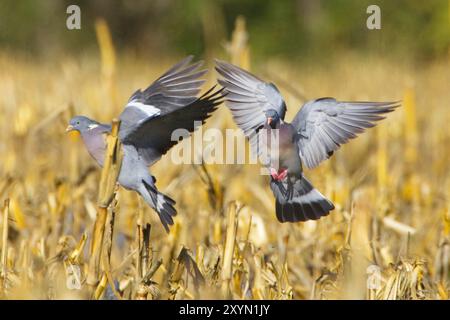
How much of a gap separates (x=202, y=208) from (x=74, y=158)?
78cm

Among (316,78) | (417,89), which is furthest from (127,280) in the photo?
(316,78)

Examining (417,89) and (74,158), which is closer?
(74,158)

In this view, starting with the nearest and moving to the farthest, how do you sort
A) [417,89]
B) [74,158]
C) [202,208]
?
[202,208], [74,158], [417,89]

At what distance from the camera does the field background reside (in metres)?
3.05

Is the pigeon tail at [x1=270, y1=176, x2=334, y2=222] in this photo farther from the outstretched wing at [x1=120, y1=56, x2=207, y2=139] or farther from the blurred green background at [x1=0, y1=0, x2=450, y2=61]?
the blurred green background at [x1=0, y1=0, x2=450, y2=61]

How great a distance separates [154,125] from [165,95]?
5.8 inches

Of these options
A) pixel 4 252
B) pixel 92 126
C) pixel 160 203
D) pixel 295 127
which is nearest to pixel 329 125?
pixel 295 127

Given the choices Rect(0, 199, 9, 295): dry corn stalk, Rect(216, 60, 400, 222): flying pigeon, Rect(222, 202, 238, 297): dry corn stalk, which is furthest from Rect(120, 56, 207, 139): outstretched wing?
Rect(0, 199, 9, 295): dry corn stalk

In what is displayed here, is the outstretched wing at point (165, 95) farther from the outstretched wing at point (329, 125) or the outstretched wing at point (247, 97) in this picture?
the outstretched wing at point (329, 125)

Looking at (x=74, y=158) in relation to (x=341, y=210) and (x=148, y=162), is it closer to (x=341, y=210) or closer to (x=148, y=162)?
(x=341, y=210)

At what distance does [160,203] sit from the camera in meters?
2.75

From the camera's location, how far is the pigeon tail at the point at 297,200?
2518 mm

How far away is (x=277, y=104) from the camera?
2.54m

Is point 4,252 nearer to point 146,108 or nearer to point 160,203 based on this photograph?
point 160,203
